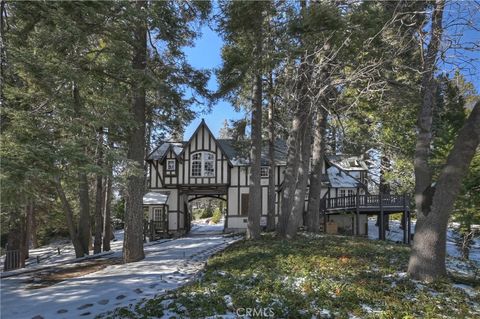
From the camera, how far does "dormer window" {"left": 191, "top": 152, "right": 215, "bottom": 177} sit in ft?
84.4

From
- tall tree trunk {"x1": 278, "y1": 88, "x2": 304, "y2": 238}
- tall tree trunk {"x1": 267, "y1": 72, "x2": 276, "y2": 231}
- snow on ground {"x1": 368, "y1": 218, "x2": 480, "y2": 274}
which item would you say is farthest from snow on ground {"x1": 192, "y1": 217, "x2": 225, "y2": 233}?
tall tree trunk {"x1": 278, "y1": 88, "x2": 304, "y2": 238}

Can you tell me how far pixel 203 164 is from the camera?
25.8 m

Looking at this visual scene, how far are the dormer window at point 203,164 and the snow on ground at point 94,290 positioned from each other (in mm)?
14602

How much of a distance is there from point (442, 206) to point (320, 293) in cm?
235

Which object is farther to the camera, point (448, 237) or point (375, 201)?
point (448, 237)

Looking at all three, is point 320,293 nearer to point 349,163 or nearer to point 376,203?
point 376,203

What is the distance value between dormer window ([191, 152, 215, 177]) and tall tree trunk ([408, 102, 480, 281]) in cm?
2008

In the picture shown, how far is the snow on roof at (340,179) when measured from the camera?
25203mm

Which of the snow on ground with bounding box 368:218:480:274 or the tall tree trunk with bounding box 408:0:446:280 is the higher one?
the tall tree trunk with bounding box 408:0:446:280

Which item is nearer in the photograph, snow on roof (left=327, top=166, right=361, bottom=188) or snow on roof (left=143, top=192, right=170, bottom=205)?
snow on roof (left=143, top=192, right=170, bottom=205)

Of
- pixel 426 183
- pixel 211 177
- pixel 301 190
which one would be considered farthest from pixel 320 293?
pixel 211 177

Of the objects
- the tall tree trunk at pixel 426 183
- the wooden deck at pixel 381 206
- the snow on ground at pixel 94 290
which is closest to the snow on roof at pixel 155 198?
the wooden deck at pixel 381 206

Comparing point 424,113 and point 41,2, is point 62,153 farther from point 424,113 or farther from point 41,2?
point 424,113

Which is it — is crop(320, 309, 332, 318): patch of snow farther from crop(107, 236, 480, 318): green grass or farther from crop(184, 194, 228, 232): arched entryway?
crop(184, 194, 228, 232): arched entryway
